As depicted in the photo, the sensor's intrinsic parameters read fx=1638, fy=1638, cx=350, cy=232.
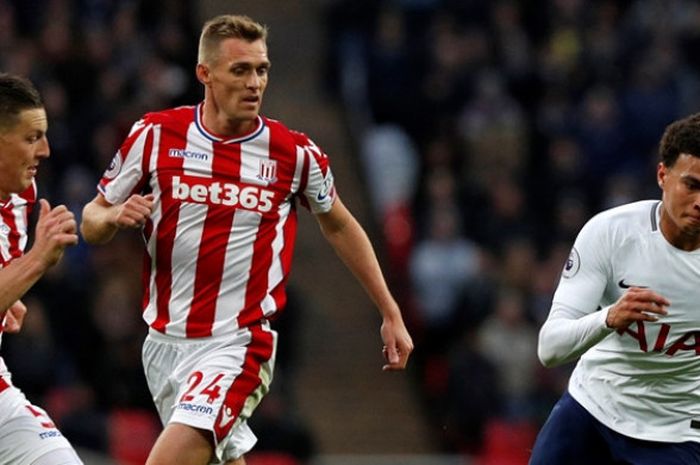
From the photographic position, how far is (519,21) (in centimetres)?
1814

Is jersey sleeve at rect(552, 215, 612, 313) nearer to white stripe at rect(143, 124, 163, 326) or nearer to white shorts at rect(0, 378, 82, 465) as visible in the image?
white stripe at rect(143, 124, 163, 326)

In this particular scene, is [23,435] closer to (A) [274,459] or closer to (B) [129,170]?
(B) [129,170]

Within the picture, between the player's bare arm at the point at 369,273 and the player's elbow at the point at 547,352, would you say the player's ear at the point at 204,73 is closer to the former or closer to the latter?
the player's bare arm at the point at 369,273

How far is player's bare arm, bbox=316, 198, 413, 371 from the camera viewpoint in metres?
7.57

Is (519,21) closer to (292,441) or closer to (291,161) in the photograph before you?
(292,441)

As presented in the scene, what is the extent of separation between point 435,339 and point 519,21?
16.3ft

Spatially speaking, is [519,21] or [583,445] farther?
[519,21]

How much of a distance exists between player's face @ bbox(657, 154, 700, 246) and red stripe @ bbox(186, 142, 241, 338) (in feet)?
6.41

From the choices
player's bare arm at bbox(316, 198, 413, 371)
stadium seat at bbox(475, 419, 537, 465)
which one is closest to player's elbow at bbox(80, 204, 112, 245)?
player's bare arm at bbox(316, 198, 413, 371)

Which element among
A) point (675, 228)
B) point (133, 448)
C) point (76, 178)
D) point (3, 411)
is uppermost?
point (675, 228)

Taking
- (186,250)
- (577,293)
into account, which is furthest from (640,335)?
(186,250)

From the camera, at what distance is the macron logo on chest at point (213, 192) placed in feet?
24.5

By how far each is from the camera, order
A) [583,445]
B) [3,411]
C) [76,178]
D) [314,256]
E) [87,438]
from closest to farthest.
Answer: [3,411] < [583,445] < [87,438] < [76,178] < [314,256]

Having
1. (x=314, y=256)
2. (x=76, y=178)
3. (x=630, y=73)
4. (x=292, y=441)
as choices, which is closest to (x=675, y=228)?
(x=292, y=441)
